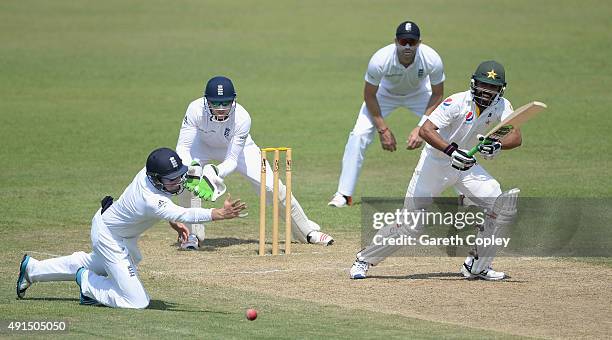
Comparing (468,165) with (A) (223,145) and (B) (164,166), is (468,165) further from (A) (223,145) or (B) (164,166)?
(A) (223,145)

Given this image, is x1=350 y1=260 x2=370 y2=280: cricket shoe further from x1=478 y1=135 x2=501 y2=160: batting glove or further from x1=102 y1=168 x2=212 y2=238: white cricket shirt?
x1=102 y1=168 x2=212 y2=238: white cricket shirt

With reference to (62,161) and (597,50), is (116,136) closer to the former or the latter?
(62,161)

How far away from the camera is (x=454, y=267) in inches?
455

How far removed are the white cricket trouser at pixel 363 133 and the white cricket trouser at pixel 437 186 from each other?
3.98 m

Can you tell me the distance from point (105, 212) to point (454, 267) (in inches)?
140

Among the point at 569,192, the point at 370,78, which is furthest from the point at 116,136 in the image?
the point at 569,192

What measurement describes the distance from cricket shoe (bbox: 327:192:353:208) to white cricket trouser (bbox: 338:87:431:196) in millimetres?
50

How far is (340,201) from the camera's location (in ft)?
48.7

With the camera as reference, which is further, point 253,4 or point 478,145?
point 253,4

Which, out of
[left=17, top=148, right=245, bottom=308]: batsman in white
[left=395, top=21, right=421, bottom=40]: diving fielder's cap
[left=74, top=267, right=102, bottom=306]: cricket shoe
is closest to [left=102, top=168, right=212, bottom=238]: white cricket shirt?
[left=17, top=148, right=245, bottom=308]: batsman in white

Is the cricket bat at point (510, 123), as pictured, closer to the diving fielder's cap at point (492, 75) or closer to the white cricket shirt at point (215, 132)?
the diving fielder's cap at point (492, 75)

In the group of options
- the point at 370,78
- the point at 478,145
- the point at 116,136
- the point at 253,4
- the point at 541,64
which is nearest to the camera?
the point at 478,145

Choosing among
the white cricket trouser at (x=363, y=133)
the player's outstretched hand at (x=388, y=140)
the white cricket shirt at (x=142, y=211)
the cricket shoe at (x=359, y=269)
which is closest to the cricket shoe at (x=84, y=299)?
the white cricket shirt at (x=142, y=211)

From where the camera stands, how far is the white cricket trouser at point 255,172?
12.5m
